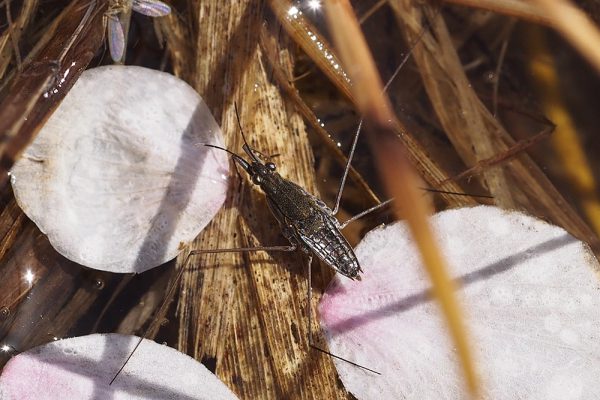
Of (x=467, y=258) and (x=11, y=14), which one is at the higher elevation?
(x=11, y=14)

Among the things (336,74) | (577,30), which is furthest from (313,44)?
(577,30)

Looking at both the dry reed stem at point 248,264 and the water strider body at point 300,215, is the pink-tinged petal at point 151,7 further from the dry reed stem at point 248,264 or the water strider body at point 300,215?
the water strider body at point 300,215

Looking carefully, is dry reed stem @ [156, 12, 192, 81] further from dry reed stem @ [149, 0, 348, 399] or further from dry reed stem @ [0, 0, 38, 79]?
dry reed stem @ [0, 0, 38, 79]

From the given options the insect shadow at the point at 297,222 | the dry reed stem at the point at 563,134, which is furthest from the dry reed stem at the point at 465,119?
the insect shadow at the point at 297,222

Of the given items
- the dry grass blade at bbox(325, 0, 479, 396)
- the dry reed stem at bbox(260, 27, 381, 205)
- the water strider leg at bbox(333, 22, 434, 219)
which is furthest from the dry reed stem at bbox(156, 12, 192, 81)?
the dry grass blade at bbox(325, 0, 479, 396)

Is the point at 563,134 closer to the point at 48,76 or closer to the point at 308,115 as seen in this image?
the point at 308,115

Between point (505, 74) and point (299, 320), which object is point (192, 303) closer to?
point (299, 320)

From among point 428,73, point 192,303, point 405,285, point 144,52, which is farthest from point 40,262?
point 428,73
